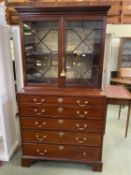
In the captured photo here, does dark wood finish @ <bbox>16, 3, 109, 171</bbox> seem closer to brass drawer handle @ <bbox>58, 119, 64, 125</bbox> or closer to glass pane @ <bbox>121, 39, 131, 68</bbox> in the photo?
brass drawer handle @ <bbox>58, 119, 64, 125</bbox>

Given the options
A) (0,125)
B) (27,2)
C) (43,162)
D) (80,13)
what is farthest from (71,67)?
(27,2)

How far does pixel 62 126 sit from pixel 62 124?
2cm

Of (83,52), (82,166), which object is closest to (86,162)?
(82,166)

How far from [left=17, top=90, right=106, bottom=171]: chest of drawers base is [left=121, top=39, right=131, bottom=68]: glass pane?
2794 millimetres

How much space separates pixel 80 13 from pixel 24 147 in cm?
170

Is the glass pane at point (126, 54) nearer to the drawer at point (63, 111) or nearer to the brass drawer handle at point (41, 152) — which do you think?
the drawer at point (63, 111)

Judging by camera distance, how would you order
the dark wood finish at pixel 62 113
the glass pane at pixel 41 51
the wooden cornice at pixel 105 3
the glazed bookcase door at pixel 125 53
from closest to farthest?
the dark wood finish at pixel 62 113
the glass pane at pixel 41 51
the wooden cornice at pixel 105 3
the glazed bookcase door at pixel 125 53

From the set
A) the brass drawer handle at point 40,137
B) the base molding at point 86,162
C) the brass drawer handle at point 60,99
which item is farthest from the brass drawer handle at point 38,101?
the base molding at point 86,162

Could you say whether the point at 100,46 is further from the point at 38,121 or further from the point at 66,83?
the point at 38,121

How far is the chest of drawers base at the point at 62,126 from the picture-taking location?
1947 millimetres

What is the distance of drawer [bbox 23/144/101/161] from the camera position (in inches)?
82.4

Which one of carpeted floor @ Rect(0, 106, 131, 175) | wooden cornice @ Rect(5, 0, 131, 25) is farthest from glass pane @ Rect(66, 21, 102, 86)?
wooden cornice @ Rect(5, 0, 131, 25)

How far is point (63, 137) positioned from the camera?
6.83 feet

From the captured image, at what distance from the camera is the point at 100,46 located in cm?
192
